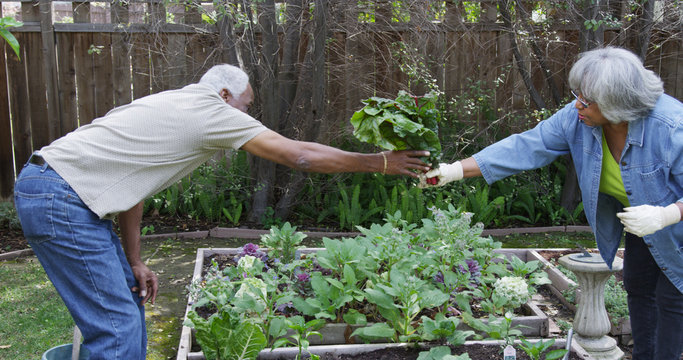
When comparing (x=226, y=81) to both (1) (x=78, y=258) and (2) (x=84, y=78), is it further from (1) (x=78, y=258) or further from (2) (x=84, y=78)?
(2) (x=84, y=78)

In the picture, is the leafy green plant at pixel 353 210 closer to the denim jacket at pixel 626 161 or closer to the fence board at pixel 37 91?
the denim jacket at pixel 626 161

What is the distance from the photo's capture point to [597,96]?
2.91 m

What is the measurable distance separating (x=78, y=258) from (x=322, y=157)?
1.19m

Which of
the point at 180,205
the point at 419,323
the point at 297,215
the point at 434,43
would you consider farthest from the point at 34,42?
the point at 419,323

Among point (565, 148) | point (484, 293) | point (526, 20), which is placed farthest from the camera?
point (526, 20)

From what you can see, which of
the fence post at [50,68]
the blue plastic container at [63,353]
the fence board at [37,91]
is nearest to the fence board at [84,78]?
the fence post at [50,68]

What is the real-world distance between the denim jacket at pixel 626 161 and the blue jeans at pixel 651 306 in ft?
0.43

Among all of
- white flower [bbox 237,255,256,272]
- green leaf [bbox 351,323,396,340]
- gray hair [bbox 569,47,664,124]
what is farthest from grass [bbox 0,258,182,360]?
gray hair [bbox 569,47,664,124]

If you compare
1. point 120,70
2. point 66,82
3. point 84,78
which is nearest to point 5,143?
point 66,82

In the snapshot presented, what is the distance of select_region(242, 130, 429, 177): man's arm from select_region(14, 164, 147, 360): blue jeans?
796 millimetres

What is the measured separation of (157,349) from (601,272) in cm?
279

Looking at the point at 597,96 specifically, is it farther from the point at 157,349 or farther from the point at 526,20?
the point at 526,20

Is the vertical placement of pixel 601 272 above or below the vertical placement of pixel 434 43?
below

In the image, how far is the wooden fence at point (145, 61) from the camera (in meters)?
7.00
